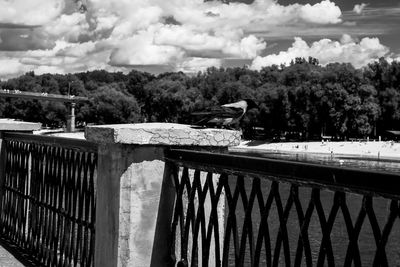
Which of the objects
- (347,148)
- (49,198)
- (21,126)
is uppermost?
(21,126)

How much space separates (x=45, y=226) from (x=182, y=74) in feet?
436

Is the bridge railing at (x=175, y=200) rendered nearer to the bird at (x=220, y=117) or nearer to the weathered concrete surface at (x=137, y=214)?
the weathered concrete surface at (x=137, y=214)

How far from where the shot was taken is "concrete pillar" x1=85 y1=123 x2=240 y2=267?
408cm

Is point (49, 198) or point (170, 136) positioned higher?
point (170, 136)

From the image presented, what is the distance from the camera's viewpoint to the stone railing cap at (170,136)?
408 centimetres

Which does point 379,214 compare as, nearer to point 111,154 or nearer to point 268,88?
point 111,154

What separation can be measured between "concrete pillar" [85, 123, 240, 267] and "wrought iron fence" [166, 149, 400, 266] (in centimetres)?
9

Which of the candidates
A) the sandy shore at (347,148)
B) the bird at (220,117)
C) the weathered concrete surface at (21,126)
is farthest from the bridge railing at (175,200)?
the sandy shore at (347,148)

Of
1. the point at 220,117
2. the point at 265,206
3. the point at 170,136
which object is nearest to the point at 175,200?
the point at 170,136

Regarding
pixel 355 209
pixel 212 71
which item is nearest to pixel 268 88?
pixel 212 71

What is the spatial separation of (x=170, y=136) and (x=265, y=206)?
4.08 ft

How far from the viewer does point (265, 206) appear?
122 inches

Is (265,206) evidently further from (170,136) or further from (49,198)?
(49,198)

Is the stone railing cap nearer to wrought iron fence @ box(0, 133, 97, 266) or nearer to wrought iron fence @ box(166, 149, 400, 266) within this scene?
wrought iron fence @ box(166, 149, 400, 266)
